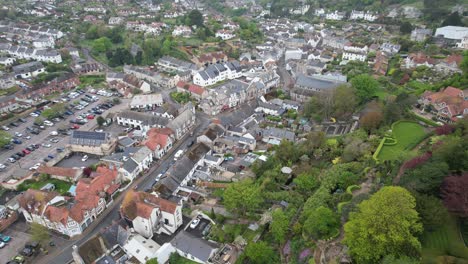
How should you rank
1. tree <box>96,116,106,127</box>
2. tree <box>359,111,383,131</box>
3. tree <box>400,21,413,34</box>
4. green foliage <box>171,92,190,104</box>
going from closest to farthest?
tree <box>359,111,383,131</box> → tree <box>96,116,106,127</box> → green foliage <box>171,92,190,104</box> → tree <box>400,21,413,34</box>

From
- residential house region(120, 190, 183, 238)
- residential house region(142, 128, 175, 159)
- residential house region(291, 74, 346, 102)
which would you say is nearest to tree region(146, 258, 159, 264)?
residential house region(120, 190, 183, 238)

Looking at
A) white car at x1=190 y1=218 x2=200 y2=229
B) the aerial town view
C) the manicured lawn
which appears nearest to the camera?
the aerial town view

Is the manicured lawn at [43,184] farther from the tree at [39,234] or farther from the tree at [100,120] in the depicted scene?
the tree at [100,120]

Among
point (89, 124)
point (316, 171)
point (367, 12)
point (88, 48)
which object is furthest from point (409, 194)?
point (367, 12)

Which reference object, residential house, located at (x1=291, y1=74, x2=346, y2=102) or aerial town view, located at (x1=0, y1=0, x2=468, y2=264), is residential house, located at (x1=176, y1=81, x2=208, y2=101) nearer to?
aerial town view, located at (x1=0, y1=0, x2=468, y2=264)

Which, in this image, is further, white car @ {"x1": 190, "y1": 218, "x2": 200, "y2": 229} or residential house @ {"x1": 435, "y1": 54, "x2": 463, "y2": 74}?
residential house @ {"x1": 435, "y1": 54, "x2": 463, "y2": 74}

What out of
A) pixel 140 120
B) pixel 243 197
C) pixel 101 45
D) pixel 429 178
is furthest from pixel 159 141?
pixel 101 45
